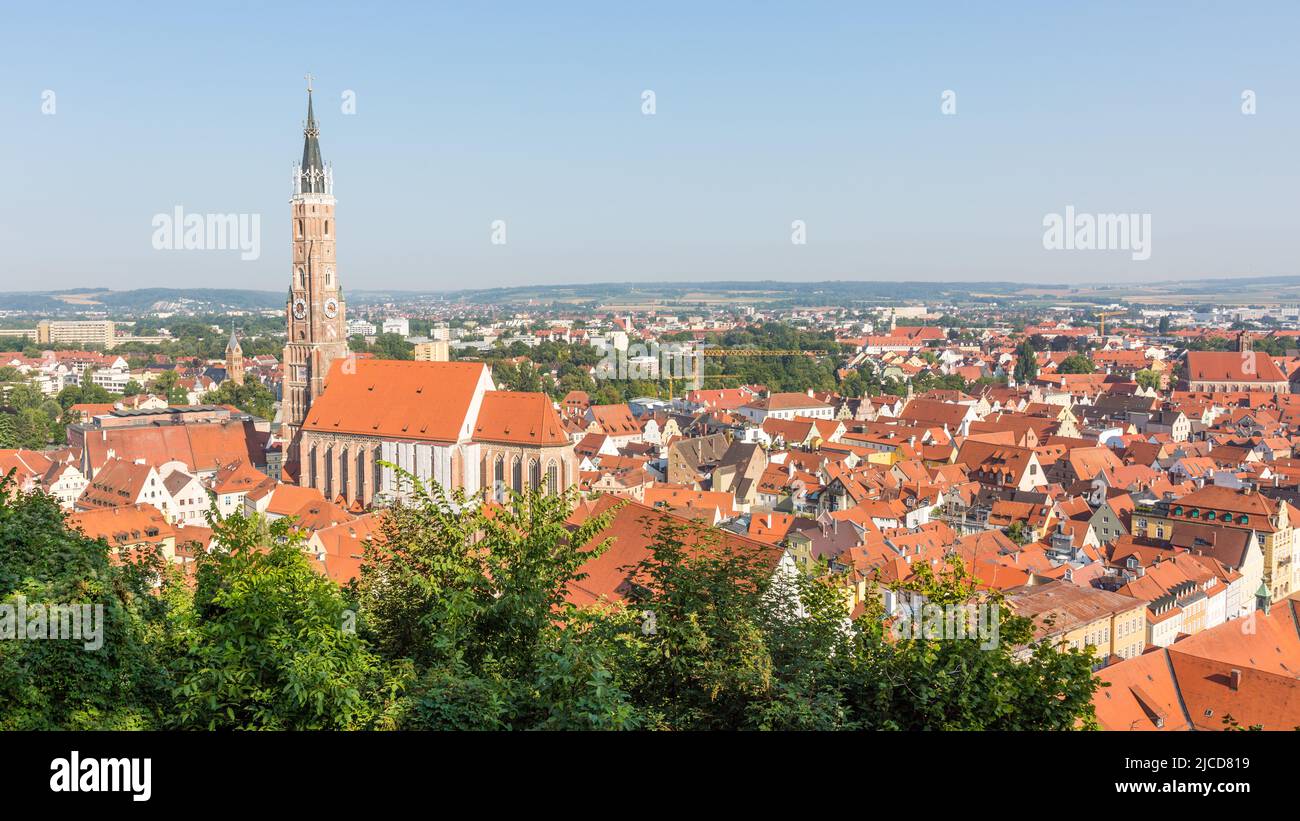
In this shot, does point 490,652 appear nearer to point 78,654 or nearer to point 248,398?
point 78,654

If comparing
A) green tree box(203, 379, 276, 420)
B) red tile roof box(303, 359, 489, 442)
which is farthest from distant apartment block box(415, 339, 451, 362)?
red tile roof box(303, 359, 489, 442)

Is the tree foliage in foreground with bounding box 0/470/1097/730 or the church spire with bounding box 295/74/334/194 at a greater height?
the church spire with bounding box 295/74/334/194

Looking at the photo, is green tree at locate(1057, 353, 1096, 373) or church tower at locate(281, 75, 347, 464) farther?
green tree at locate(1057, 353, 1096, 373)

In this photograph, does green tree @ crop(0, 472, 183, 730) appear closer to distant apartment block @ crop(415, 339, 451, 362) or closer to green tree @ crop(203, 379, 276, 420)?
green tree @ crop(203, 379, 276, 420)

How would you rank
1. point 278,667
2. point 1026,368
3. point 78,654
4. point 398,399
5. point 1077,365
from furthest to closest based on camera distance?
1. point 1026,368
2. point 1077,365
3. point 398,399
4. point 78,654
5. point 278,667

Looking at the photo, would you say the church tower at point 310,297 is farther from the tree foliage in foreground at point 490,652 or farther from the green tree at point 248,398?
the tree foliage in foreground at point 490,652

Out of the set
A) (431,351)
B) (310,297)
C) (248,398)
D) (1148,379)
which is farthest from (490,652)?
(431,351)
